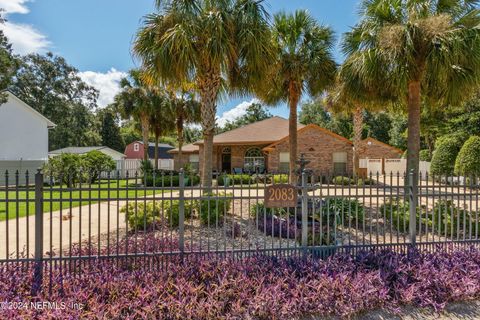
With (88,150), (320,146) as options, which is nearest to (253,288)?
(320,146)

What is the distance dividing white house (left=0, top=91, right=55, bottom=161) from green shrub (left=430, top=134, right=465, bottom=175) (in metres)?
27.1

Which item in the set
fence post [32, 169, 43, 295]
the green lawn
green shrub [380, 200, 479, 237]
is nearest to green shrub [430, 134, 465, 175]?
green shrub [380, 200, 479, 237]

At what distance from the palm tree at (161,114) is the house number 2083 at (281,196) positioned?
1764 centimetres

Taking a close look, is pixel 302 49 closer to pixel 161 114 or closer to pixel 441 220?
pixel 441 220

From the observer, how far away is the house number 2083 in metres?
5.09

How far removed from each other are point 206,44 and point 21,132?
19.3 meters

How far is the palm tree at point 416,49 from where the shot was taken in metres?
7.73

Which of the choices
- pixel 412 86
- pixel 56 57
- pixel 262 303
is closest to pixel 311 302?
pixel 262 303

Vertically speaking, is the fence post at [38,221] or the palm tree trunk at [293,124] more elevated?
the palm tree trunk at [293,124]

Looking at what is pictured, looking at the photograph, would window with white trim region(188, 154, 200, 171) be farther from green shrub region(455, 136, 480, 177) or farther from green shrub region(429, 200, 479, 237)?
green shrub region(429, 200, 479, 237)

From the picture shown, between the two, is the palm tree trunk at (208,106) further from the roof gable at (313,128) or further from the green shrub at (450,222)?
the roof gable at (313,128)

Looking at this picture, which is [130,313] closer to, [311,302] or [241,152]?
[311,302]

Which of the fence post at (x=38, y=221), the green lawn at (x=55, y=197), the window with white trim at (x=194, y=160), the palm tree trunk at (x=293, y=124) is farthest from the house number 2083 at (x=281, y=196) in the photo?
the window with white trim at (x=194, y=160)

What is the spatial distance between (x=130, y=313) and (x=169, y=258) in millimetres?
1390
